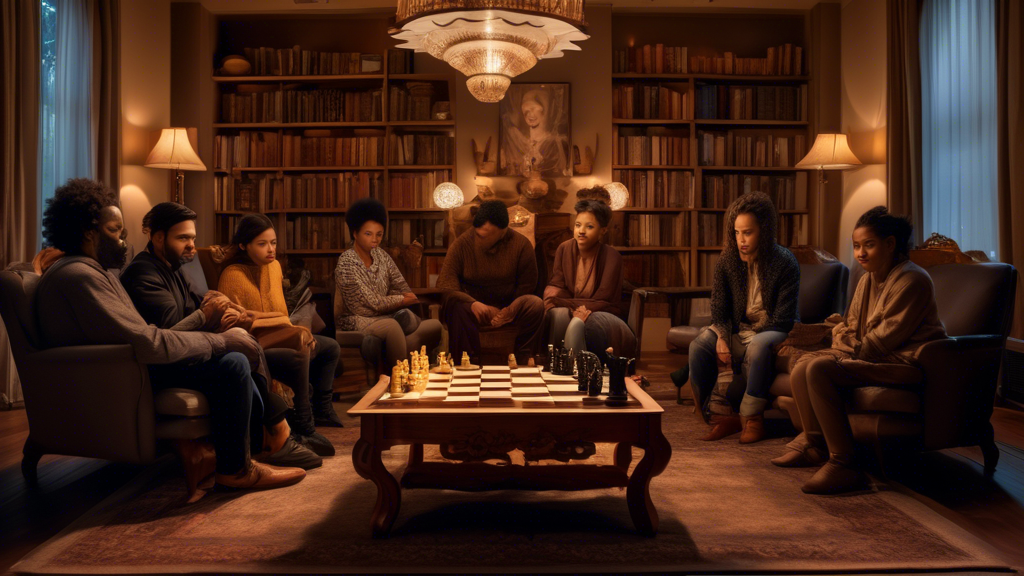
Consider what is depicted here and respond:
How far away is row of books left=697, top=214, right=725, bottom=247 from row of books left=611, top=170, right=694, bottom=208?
0.18 metres

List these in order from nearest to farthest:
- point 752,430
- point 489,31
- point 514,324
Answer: point 489,31 < point 752,430 < point 514,324

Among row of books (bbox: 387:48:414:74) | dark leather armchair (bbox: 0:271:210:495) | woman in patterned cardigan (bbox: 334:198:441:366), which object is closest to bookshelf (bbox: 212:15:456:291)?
row of books (bbox: 387:48:414:74)

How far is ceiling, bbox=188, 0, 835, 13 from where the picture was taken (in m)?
6.32

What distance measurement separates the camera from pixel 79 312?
94.8 inches

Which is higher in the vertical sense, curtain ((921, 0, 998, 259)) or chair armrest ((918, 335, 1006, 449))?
curtain ((921, 0, 998, 259))

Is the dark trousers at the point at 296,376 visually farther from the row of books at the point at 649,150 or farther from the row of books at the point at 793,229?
the row of books at the point at 793,229

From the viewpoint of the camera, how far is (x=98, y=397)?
2463 mm

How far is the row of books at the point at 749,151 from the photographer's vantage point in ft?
21.2

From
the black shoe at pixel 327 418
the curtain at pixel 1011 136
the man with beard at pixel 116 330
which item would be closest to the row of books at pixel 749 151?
the curtain at pixel 1011 136

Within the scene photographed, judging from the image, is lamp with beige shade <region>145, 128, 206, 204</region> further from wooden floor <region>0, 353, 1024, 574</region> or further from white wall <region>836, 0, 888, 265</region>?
white wall <region>836, 0, 888, 265</region>

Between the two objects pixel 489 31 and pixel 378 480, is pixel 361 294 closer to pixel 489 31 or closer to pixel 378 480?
pixel 489 31

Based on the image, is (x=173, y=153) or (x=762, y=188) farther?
(x=762, y=188)

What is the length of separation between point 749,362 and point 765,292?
39 cm

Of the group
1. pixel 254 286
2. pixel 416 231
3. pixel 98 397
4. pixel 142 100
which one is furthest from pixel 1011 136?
pixel 142 100
